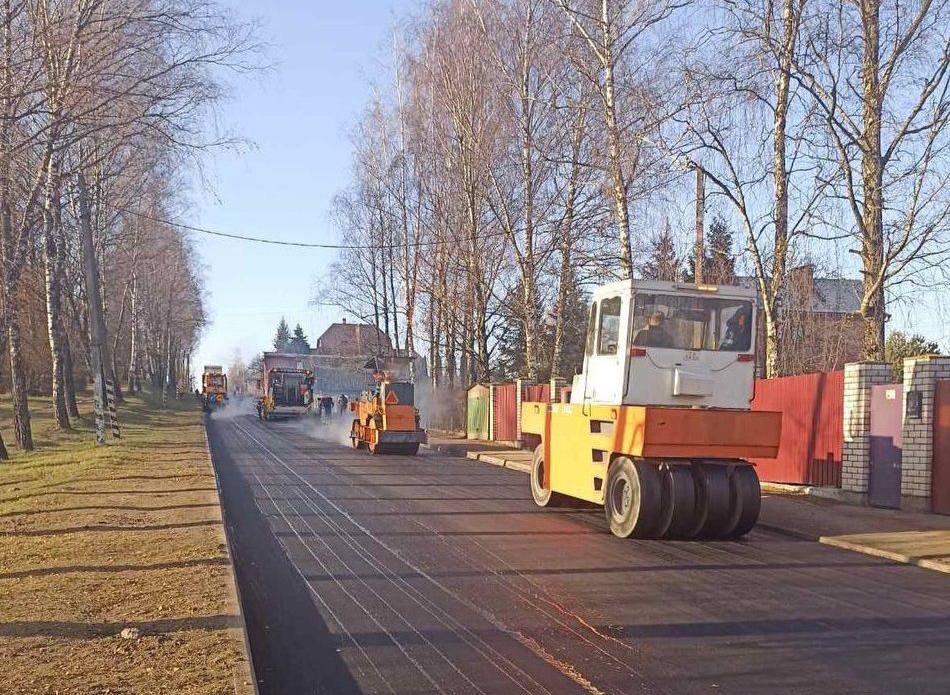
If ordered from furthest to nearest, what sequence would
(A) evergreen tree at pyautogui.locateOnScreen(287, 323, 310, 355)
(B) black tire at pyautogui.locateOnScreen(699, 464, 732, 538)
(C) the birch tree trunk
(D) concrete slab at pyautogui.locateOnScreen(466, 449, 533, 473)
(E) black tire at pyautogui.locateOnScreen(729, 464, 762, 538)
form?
(A) evergreen tree at pyautogui.locateOnScreen(287, 323, 310, 355) → (D) concrete slab at pyautogui.locateOnScreen(466, 449, 533, 473) → (C) the birch tree trunk → (E) black tire at pyautogui.locateOnScreen(729, 464, 762, 538) → (B) black tire at pyautogui.locateOnScreen(699, 464, 732, 538)

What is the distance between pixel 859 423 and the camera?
15.5 meters

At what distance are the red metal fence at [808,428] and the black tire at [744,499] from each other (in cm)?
462

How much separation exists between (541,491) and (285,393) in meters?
37.9

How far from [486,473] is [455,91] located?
13.7 m

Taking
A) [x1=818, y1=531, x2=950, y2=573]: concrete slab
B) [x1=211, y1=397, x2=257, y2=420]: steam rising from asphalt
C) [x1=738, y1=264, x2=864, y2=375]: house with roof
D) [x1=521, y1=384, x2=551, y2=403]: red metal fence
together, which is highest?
[x1=738, y1=264, x2=864, y2=375]: house with roof

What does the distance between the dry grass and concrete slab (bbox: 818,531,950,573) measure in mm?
7316

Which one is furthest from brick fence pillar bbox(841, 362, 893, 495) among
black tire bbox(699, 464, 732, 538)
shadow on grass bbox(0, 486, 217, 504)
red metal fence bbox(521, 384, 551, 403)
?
red metal fence bbox(521, 384, 551, 403)

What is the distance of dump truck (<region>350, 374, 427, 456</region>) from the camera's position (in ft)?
88.2

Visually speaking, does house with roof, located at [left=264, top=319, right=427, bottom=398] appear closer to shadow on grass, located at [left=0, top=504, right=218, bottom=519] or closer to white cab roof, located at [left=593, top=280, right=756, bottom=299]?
shadow on grass, located at [left=0, top=504, right=218, bottom=519]

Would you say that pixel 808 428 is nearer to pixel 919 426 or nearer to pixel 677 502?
pixel 919 426

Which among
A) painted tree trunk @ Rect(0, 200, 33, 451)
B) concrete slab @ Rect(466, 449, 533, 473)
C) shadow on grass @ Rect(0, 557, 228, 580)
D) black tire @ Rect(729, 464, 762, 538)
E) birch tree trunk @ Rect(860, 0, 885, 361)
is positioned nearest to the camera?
shadow on grass @ Rect(0, 557, 228, 580)

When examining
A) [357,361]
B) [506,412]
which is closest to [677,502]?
[506,412]

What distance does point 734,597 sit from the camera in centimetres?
856

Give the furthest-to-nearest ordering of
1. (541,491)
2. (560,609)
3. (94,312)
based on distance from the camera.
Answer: (94,312)
(541,491)
(560,609)
